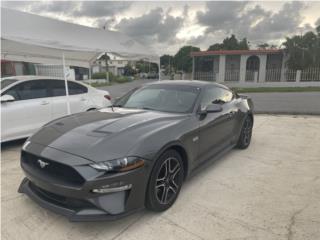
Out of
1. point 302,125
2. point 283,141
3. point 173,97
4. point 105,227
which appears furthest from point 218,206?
point 302,125

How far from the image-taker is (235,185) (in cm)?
350

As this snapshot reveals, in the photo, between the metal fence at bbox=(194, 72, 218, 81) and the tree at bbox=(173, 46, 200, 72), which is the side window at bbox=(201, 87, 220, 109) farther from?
the tree at bbox=(173, 46, 200, 72)

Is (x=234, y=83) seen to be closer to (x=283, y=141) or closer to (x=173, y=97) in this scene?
(x=283, y=141)

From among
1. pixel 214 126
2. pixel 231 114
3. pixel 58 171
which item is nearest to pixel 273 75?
pixel 231 114

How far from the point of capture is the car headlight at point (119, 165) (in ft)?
7.50

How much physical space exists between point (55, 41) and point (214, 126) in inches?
158

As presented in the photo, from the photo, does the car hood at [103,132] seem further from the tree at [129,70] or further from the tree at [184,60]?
the tree at [129,70]

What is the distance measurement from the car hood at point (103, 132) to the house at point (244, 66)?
70.0 ft

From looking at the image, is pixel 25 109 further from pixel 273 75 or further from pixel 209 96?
pixel 273 75

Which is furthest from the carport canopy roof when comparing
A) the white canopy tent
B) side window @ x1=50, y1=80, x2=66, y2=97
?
side window @ x1=50, y1=80, x2=66, y2=97

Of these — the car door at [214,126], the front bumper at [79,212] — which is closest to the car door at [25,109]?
the front bumper at [79,212]

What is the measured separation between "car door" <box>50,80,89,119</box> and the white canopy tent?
63 cm

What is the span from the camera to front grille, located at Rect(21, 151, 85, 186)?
2303mm

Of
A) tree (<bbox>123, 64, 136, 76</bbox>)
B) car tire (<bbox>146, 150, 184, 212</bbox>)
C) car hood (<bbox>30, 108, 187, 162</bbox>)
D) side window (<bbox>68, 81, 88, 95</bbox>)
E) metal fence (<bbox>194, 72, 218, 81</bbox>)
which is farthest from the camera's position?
tree (<bbox>123, 64, 136, 76</bbox>)
